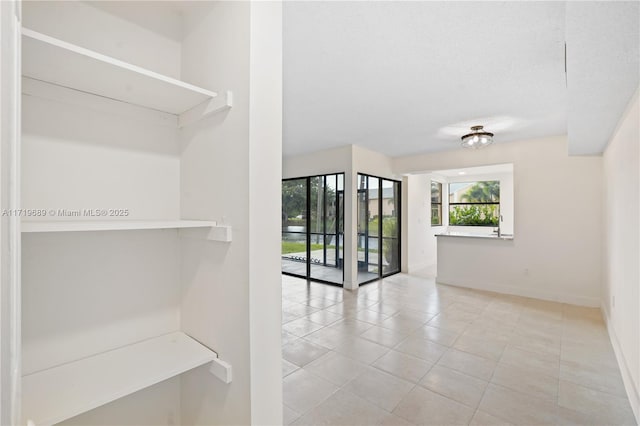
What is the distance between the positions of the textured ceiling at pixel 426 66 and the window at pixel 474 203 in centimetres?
451

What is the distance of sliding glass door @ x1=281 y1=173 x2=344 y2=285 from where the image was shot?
18.6ft

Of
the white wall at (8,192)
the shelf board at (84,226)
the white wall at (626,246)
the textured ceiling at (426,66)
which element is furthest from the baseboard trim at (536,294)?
the white wall at (8,192)

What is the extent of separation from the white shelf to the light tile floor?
121 cm

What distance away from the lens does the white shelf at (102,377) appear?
2.95 ft

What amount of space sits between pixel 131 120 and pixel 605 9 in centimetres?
187

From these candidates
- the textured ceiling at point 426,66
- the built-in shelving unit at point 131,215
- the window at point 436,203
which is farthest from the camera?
the window at point 436,203

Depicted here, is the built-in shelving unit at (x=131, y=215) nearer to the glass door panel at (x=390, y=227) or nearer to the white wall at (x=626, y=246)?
the white wall at (x=626, y=246)

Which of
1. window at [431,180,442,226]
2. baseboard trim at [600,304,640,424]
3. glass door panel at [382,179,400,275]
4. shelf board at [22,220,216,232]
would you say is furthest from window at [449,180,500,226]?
shelf board at [22,220,216,232]

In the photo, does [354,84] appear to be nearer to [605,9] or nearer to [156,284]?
[605,9]

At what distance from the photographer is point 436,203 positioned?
8.39 meters

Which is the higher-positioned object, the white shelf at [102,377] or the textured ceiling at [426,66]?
the textured ceiling at [426,66]

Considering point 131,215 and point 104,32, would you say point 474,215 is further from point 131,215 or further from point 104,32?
point 104,32

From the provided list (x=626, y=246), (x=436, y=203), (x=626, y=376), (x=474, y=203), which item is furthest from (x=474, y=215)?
(x=626, y=376)

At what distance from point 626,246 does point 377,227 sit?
146 inches
